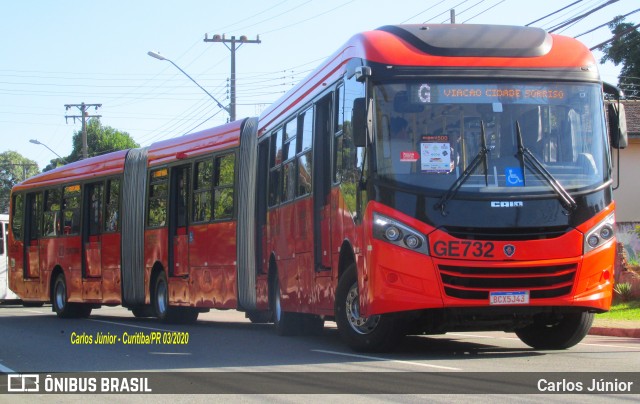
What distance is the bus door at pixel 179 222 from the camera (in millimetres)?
21078

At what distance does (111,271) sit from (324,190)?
11.3m

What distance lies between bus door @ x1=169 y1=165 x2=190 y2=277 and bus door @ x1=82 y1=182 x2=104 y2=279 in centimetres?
355

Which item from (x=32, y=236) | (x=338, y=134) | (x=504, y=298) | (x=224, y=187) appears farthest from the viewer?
(x=32, y=236)

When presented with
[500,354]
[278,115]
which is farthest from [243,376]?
[278,115]

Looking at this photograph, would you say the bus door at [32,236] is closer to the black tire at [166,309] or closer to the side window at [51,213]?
the side window at [51,213]

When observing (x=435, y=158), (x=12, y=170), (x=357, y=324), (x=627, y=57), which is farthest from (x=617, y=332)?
(x=12, y=170)

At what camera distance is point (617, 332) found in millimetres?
16094

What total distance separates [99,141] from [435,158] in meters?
73.2

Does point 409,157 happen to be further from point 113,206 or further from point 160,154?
point 113,206

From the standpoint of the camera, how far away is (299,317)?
16328 mm

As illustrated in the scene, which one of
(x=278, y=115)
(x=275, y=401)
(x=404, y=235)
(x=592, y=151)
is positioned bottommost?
(x=275, y=401)

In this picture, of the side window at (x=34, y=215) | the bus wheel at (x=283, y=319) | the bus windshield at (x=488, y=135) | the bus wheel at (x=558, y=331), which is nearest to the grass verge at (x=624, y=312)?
the bus wheel at (x=283, y=319)

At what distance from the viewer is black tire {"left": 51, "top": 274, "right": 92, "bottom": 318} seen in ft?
83.9

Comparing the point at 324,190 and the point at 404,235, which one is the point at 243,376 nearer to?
the point at 404,235
